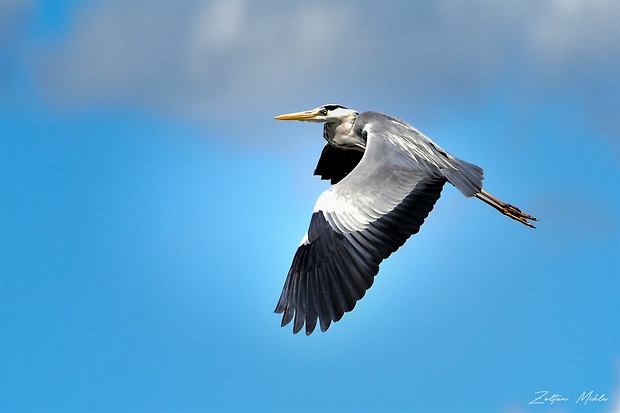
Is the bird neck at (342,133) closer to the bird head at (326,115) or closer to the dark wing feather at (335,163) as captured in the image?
the bird head at (326,115)

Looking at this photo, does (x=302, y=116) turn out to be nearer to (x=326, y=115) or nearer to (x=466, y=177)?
(x=326, y=115)

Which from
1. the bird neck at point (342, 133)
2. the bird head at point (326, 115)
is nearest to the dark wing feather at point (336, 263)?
the bird neck at point (342, 133)

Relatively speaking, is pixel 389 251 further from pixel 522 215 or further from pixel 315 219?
pixel 522 215

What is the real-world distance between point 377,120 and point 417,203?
72.3 inches

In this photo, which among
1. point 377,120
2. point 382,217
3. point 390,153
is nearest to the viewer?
point 382,217

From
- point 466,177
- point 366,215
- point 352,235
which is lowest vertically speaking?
point 352,235

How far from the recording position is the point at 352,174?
971cm

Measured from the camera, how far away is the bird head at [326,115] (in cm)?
1146

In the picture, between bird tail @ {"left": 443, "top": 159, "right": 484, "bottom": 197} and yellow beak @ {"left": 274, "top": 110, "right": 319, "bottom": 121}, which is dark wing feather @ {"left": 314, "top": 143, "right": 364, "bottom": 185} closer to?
yellow beak @ {"left": 274, "top": 110, "right": 319, "bottom": 121}

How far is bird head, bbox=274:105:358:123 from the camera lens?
11461 millimetres

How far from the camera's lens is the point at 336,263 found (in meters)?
8.81

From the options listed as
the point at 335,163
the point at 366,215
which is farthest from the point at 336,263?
the point at 335,163

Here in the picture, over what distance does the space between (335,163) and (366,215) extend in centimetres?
308

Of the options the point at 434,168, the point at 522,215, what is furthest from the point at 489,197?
the point at 434,168
